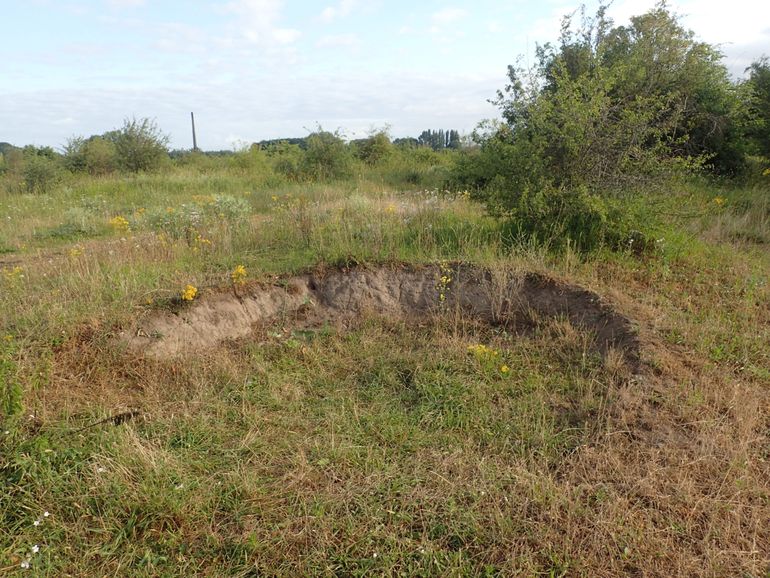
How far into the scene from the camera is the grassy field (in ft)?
7.62

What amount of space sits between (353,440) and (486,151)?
4.54 metres

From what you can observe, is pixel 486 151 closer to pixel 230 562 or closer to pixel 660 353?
pixel 660 353

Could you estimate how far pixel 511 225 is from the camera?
6.03m

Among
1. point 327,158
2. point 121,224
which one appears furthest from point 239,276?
point 327,158

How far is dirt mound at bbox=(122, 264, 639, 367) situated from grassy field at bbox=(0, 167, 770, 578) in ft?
0.49

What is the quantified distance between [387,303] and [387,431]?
6.83 feet

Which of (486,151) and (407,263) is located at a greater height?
(486,151)

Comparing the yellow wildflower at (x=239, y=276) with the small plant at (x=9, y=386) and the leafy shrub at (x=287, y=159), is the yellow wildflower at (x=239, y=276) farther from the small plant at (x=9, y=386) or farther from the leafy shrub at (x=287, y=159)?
the leafy shrub at (x=287, y=159)

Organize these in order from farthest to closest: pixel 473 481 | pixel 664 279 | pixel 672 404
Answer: pixel 664 279 < pixel 672 404 < pixel 473 481

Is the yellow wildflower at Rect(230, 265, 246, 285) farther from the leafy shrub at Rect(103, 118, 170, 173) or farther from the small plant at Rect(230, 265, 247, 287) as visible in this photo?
the leafy shrub at Rect(103, 118, 170, 173)

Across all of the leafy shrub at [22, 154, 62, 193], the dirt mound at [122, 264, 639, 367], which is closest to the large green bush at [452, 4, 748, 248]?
the dirt mound at [122, 264, 639, 367]

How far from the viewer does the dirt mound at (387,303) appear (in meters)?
4.27

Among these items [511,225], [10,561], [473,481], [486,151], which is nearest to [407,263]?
[511,225]

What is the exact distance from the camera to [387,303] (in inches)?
201
